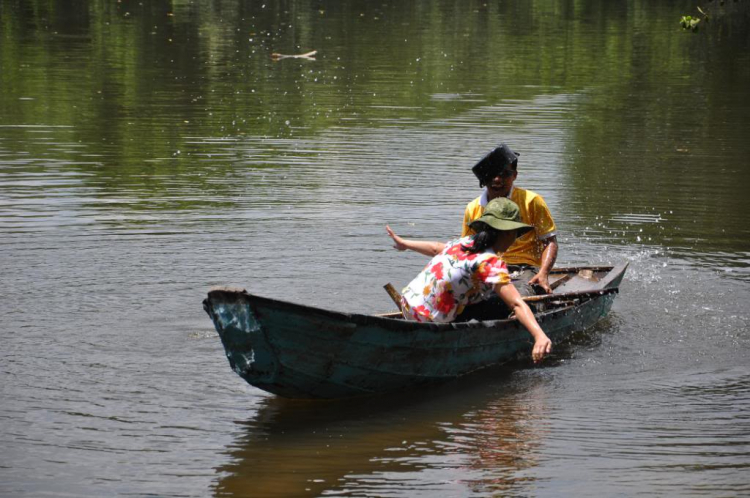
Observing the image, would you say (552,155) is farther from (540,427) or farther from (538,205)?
(540,427)

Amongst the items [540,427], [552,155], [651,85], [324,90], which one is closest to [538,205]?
[540,427]

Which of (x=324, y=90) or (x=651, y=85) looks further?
(x=651, y=85)

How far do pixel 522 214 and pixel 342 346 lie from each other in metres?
2.69

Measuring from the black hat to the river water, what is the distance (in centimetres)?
148

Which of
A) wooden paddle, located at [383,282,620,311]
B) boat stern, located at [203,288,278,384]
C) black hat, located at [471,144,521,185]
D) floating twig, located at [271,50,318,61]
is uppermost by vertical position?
floating twig, located at [271,50,318,61]

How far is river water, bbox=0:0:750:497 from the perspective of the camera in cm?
699

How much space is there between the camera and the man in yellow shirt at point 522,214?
9047mm

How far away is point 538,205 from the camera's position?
937 cm

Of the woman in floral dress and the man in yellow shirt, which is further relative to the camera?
the man in yellow shirt

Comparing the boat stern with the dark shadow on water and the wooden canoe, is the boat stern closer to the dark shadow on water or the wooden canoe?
the wooden canoe

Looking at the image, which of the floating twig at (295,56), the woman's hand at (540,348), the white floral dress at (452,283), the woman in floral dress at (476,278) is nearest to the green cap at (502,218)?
the woman in floral dress at (476,278)

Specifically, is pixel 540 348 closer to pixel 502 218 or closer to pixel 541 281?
pixel 502 218

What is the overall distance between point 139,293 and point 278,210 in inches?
132

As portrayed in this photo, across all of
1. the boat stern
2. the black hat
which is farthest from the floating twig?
the boat stern
